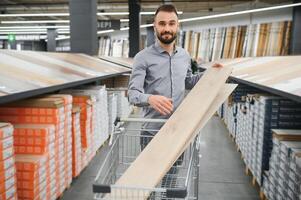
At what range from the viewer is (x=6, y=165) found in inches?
79.5

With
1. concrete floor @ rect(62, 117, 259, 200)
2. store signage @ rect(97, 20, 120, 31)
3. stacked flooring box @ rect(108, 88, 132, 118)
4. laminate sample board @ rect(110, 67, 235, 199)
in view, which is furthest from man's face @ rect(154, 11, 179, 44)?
store signage @ rect(97, 20, 120, 31)

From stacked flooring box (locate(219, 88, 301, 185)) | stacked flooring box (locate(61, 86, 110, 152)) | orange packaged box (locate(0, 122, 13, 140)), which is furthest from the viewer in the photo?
stacked flooring box (locate(61, 86, 110, 152))

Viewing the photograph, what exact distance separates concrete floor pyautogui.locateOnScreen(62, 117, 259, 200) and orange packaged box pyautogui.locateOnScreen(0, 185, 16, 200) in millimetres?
995

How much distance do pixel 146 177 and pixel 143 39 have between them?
44.3 feet

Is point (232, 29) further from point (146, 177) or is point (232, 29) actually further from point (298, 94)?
point (146, 177)

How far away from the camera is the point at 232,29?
10.4 m

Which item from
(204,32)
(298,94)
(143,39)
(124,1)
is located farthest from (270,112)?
(143,39)

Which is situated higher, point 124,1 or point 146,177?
point 124,1

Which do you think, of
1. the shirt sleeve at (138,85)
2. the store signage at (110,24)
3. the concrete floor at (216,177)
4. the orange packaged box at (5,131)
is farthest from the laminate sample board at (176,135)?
the store signage at (110,24)

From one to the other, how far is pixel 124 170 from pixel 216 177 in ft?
7.01

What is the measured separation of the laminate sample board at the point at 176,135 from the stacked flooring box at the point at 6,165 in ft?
3.76

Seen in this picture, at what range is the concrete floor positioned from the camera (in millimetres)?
3180

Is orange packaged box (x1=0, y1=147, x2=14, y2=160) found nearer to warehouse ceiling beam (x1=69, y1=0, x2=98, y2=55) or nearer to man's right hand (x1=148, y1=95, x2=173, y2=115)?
man's right hand (x1=148, y1=95, x2=173, y2=115)

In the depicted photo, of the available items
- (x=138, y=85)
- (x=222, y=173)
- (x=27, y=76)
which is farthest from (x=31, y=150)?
(x=222, y=173)
